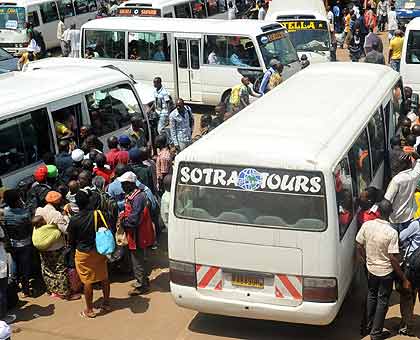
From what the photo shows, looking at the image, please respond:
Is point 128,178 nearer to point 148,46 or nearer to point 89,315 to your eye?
point 89,315

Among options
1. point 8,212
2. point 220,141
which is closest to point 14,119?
point 8,212

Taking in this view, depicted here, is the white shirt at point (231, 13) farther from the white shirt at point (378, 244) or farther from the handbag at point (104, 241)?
the white shirt at point (378, 244)

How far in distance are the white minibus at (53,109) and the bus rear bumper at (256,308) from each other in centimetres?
361

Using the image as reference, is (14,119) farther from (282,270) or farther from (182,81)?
(182,81)

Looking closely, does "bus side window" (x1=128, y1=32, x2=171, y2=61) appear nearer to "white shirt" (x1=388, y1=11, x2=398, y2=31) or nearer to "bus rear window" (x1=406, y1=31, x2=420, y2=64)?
"bus rear window" (x1=406, y1=31, x2=420, y2=64)

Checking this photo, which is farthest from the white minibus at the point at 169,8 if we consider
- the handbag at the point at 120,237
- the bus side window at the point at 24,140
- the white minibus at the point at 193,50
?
the handbag at the point at 120,237

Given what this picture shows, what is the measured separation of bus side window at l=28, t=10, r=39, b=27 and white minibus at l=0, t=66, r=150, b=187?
12.6 metres

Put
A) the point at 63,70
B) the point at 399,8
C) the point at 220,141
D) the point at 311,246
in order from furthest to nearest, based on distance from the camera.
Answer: the point at 399,8
the point at 63,70
the point at 220,141
the point at 311,246

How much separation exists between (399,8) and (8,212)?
719 inches

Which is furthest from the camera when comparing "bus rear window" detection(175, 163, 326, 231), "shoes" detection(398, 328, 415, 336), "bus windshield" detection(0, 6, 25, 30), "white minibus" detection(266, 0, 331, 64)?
"bus windshield" detection(0, 6, 25, 30)

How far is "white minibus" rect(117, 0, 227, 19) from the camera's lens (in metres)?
20.9

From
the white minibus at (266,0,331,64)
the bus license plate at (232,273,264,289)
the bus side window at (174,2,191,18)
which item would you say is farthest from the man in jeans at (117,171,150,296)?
the bus side window at (174,2,191,18)

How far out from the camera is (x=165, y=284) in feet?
30.5

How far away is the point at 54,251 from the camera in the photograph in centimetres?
873
